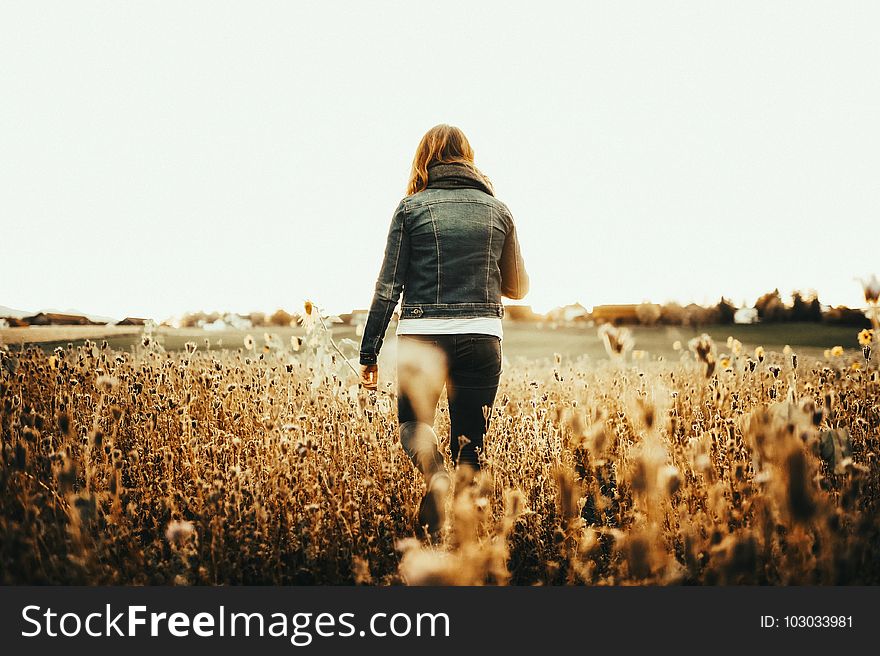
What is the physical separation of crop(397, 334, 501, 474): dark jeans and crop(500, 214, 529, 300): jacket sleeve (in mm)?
303

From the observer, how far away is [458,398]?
239 centimetres

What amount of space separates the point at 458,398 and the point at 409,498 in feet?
1.83

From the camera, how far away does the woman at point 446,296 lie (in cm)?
232

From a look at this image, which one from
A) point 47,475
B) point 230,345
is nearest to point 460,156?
point 47,475

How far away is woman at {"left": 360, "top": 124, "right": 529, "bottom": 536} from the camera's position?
2324 millimetres

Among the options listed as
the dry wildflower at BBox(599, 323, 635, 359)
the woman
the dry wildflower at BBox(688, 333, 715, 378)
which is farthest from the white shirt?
the dry wildflower at BBox(688, 333, 715, 378)

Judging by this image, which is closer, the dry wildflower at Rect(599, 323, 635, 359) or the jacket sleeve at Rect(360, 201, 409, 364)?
the dry wildflower at Rect(599, 323, 635, 359)

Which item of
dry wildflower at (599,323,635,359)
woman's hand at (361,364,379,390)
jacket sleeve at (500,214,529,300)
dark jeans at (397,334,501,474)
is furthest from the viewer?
jacket sleeve at (500,214,529,300)

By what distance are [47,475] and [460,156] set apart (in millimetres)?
2582

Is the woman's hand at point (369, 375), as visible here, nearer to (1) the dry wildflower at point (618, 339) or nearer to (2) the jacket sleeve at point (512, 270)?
(2) the jacket sleeve at point (512, 270)

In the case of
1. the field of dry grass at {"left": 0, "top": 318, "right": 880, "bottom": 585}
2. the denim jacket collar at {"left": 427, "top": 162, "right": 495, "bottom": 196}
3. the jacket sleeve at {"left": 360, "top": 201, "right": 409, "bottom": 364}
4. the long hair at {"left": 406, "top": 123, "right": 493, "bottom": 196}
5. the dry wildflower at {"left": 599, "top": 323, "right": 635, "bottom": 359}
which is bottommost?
the field of dry grass at {"left": 0, "top": 318, "right": 880, "bottom": 585}

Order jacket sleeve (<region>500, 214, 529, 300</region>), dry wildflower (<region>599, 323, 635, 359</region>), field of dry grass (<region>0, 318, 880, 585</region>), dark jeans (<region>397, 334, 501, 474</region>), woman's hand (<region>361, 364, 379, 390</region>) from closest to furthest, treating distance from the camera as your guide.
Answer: field of dry grass (<region>0, 318, 880, 585</region>)
dry wildflower (<region>599, 323, 635, 359</region>)
dark jeans (<region>397, 334, 501, 474</region>)
woman's hand (<region>361, 364, 379, 390</region>)
jacket sleeve (<region>500, 214, 529, 300</region>)

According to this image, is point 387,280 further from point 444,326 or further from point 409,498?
point 409,498

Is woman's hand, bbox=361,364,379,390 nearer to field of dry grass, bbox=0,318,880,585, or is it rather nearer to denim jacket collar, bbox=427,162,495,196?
field of dry grass, bbox=0,318,880,585
